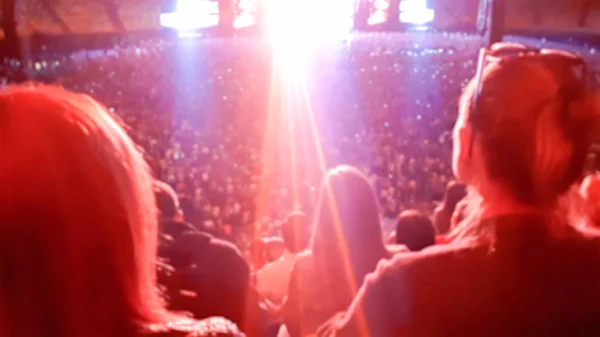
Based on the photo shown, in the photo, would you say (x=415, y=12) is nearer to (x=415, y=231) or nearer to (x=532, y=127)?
(x=415, y=231)

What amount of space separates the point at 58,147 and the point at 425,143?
21.6 ft

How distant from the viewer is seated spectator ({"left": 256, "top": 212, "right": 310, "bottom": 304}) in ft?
9.96

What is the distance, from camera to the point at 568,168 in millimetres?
1039

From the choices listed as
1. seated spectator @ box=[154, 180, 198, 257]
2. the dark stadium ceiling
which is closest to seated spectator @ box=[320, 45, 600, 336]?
seated spectator @ box=[154, 180, 198, 257]

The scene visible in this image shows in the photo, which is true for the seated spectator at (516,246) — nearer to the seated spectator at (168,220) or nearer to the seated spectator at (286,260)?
the seated spectator at (168,220)

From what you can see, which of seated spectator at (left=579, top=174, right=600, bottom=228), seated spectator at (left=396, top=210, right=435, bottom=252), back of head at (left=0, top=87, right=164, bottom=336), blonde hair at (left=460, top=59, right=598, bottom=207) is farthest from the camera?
seated spectator at (left=396, top=210, right=435, bottom=252)

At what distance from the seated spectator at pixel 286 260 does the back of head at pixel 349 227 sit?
2.70 feet

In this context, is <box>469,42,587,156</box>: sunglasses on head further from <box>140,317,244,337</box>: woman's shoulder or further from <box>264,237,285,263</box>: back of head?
<box>264,237,285,263</box>: back of head

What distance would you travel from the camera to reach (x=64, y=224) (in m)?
0.83

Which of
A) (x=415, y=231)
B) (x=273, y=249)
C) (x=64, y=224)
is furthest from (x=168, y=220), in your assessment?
(x=273, y=249)

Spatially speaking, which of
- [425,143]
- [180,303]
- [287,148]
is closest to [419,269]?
[180,303]

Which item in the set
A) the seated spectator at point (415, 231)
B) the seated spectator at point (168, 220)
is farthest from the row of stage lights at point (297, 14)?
the seated spectator at point (168, 220)

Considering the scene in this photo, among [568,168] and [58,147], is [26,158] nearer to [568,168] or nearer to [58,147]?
[58,147]

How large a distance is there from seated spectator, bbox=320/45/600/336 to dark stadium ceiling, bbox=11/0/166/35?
11300 millimetres
